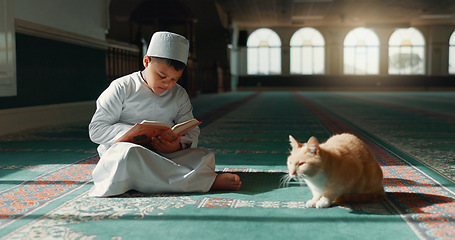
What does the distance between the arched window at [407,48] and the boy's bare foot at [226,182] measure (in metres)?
24.3

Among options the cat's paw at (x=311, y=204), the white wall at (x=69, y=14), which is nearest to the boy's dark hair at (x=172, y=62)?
the cat's paw at (x=311, y=204)

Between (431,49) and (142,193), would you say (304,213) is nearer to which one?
(142,193)

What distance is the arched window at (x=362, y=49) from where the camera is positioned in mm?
24875

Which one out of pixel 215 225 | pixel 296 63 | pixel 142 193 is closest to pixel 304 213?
pixel 215 225

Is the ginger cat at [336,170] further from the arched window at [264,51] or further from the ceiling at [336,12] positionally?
the arched window at [264,51]

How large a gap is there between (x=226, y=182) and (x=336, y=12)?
1935 centimetres

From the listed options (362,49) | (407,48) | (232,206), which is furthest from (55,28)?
(407,48)

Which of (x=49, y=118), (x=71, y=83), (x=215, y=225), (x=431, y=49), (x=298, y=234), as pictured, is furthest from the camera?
(x=431, y=49)

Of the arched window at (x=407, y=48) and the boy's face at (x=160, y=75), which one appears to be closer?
the boy's face at (x=160, y=75)

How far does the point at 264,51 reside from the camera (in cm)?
2509

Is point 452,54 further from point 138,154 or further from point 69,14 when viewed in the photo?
point 138,154

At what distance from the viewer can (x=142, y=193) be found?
7.54ft

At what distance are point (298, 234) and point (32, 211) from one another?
111cm

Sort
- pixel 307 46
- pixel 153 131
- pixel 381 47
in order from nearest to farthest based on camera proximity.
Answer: pixel 153 131, pixel 381 47, pixel 307 46
